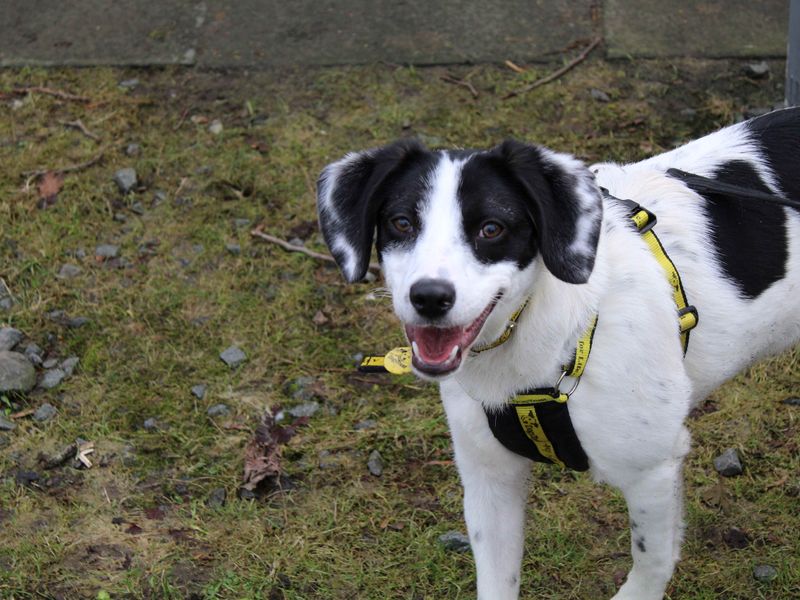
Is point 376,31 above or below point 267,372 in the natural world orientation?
above

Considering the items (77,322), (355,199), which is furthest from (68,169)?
(355,199)

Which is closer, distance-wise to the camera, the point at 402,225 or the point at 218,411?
the point at 402,225

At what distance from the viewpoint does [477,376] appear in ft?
8.98

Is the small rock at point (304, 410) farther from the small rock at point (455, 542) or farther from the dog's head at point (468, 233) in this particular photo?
the dog's head at point (468, 233)

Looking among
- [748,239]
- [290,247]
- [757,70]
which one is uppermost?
[748,239]

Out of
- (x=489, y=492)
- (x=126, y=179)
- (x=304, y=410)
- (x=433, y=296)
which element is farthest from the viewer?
(x=126, y=179)

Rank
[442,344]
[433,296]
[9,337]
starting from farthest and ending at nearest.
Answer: [9,337] < [442,344] < [433,296]

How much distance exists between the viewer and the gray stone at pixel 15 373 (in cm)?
424

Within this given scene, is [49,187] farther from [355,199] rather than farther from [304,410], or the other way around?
[355,199]

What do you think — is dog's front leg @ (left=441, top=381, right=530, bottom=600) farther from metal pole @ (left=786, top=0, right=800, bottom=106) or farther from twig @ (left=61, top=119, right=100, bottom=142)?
twig @ (left=61, top=119, right=100, bottom=142)

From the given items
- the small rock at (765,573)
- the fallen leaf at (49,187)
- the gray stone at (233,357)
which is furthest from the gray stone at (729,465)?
the fallen leaf at (49,187)

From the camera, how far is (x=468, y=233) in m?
2.51

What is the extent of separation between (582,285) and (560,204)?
0.25m

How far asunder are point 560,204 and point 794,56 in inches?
119
